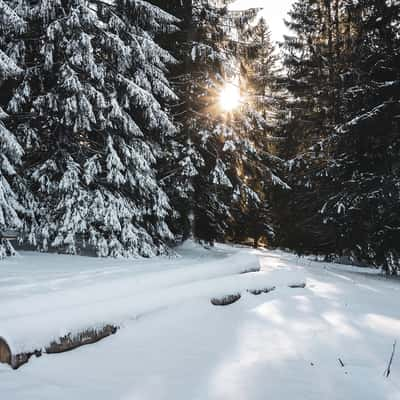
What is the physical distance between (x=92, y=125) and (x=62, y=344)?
268 inches

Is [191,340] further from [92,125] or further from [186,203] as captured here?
[186,203]

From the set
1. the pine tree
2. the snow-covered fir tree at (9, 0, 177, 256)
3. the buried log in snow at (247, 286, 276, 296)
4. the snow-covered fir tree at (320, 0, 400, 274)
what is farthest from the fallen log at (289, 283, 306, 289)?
the pine tree

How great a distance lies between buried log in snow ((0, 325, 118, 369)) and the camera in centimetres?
243

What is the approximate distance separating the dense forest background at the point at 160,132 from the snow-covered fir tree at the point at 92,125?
1.3 inches

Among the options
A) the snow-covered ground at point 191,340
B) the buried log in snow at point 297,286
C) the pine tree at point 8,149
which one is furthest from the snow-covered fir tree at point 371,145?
the pine tree at point 8,149

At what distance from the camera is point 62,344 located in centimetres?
273

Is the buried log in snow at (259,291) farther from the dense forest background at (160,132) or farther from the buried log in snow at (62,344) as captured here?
the dense forest background at (160,132)

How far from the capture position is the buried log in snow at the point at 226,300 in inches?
167

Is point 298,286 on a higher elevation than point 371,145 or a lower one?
lower

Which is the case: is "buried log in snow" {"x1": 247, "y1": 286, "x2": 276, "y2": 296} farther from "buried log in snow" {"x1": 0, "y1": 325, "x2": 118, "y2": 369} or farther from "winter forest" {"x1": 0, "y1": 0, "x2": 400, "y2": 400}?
"buried log in snow" {"x1": 0, "y1": 325, "x2": 118, "y2": 369}

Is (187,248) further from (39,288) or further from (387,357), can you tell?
(387,357)

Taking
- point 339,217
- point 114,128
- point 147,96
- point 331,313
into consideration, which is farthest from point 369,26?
point 331,313

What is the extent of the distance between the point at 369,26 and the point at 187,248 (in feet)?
28.2

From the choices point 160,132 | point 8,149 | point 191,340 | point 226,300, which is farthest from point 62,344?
point 160,132
